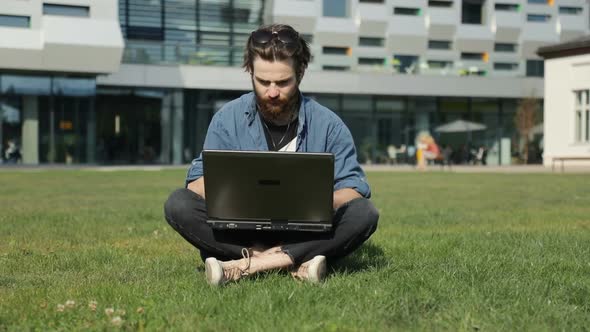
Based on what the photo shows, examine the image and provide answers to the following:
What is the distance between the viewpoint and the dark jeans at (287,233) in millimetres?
4605

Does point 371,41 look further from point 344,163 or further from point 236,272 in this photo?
point 236,272

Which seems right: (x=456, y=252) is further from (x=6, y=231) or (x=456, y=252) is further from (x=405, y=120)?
(x=405, y=120)

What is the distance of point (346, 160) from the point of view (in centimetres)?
480

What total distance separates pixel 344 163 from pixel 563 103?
3809cm

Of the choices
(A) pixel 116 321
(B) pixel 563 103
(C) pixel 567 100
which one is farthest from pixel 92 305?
(B) pixel 563 103

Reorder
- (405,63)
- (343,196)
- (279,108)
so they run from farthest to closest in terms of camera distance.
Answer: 1. (405,63)
2. (343,196)
3. (279,108)

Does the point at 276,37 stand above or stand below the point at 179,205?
above

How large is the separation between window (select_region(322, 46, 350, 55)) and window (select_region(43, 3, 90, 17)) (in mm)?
15279

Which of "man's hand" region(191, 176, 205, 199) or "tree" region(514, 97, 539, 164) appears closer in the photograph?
"man's hand" region(191, 176, 205, 199)

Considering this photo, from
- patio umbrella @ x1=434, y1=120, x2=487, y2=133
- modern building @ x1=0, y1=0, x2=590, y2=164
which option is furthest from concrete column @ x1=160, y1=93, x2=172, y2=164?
patio umbrella @ x1=434, y1=120, x2=487, y2=133

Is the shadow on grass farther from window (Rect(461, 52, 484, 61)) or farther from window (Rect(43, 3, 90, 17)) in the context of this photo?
window (Rect(461, 52, 484, 61))

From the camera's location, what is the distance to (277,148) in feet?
15.7

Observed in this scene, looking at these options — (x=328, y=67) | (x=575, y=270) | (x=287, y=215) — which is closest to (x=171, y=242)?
(x=287, y=215)

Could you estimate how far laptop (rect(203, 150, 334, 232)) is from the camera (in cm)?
418
